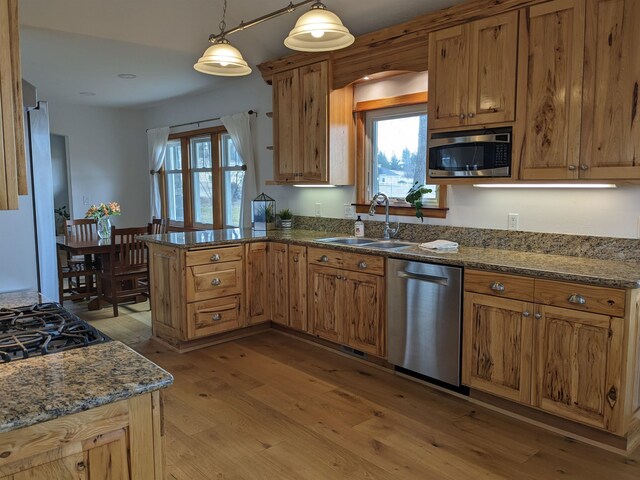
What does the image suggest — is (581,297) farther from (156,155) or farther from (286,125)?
(156,155)

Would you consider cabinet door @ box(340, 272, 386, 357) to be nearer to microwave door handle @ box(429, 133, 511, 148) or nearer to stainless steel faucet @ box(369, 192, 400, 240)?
stainless steel faucet @ box(369, 192, 400, 240)

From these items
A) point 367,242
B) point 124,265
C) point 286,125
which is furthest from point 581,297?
point 124,265

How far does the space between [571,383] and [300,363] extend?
1.90 meters

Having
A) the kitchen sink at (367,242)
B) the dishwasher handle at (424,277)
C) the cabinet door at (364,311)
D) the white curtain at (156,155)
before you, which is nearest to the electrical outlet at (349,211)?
the kitchen sink at (367,242)

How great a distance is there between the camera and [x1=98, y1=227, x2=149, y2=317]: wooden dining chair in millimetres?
5051

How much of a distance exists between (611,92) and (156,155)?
20.6 ft

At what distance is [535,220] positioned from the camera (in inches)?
Result: 127

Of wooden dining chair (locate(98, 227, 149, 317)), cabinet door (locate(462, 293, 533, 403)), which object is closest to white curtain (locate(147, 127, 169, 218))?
wooden dining chair (locate(98, 227, 149, 317))

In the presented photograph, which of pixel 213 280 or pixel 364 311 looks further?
pixel 213 280

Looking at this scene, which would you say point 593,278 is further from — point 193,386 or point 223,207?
point 223,207

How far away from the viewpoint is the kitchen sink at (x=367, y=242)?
153 inches

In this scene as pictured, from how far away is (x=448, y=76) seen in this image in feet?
10.8

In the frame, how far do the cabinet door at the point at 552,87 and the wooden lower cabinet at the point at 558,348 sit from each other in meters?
0.70

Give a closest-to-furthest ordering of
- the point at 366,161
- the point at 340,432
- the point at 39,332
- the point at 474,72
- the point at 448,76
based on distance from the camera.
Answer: the point at 39,332 < the point at 340,432 < the point at 474,72 < the point at 448,76 < the point at 366,161
